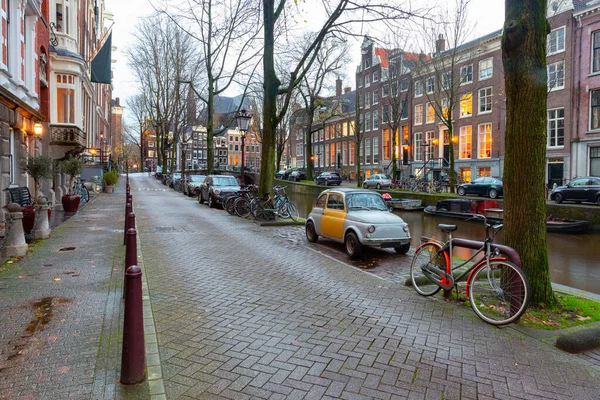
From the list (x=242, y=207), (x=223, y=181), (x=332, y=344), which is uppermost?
(x=223, y=181)

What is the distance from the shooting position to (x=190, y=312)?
5.42 m

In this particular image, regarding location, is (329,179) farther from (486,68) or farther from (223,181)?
(223,181)

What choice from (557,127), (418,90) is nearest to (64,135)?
(557,127)

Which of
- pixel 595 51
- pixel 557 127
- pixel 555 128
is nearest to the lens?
pixel 595 51

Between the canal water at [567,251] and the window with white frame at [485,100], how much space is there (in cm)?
1987

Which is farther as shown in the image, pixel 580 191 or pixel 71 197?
pixel 580 191

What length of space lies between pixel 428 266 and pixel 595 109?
3149cm

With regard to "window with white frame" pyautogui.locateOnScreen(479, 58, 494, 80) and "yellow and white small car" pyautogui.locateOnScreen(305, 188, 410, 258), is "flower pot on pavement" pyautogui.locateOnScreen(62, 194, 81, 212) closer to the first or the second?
"yellow and white small car" pyautogui.locateOnScreen(305, 188, 410, 258)

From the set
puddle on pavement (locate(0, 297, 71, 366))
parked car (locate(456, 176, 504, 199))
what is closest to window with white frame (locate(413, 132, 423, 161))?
parked car (locate(456, 176, 504, 199))

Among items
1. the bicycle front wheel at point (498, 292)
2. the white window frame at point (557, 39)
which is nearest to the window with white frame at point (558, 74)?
the white window frame at point (557, 39)

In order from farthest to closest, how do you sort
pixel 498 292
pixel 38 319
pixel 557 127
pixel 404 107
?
pixel 404 107, pixel 557 127, pixel 498 292, pixel 38 319

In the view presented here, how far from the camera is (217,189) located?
71.8 feet

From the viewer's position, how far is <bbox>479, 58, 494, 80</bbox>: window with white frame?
38.1 meters

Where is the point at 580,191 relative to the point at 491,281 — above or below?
above
